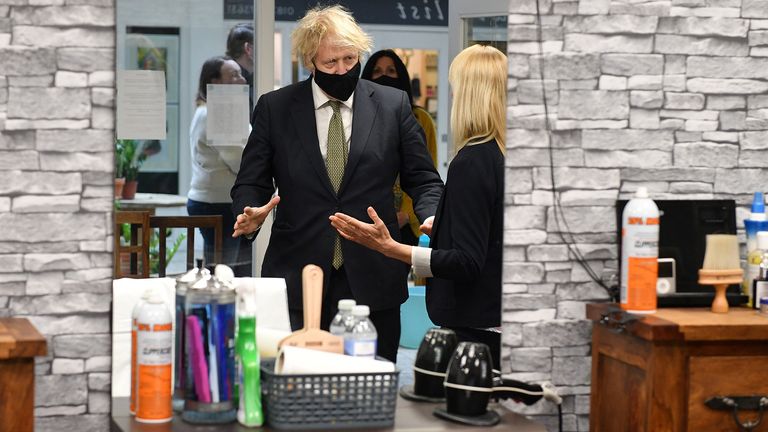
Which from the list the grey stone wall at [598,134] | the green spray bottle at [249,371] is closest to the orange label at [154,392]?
the green spray bottle at [249,371]

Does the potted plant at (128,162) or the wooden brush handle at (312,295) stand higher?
the potted plant at (128,162)

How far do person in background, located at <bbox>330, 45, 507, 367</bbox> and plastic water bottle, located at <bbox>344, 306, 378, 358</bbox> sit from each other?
0.38 meters

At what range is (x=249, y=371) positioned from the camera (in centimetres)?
200

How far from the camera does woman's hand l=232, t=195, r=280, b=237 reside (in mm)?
2465

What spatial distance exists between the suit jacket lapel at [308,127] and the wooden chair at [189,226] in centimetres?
26

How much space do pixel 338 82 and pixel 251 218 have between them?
381 millimetres

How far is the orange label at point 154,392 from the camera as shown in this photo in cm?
204

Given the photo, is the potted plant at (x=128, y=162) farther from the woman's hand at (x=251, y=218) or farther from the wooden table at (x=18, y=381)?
the wooden table at (x=18, y=381)

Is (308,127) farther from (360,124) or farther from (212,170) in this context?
(212,170)

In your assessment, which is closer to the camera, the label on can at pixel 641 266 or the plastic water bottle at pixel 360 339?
the plastic water bottle at pixel 360 339

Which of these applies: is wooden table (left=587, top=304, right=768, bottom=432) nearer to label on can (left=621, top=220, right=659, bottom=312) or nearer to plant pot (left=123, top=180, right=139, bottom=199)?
label on can (left=621, top=220, right=659, bottom=312)

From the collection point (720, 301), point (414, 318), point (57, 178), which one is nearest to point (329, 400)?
point (414, 318)

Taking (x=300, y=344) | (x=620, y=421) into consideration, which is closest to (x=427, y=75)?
(x=300, y=344)

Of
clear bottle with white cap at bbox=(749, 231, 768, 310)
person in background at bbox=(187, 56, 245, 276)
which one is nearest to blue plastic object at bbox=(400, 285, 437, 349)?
person in background at bbox=(187, 56, 245, 276)
